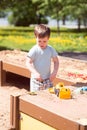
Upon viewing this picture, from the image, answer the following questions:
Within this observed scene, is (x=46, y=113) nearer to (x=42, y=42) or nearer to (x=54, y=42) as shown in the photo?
(x=42, y=42)

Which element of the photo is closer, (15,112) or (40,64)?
(15,112)

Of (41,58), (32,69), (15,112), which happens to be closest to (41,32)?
(41,58)

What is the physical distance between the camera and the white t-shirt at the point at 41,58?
457 cm

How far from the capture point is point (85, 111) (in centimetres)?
364

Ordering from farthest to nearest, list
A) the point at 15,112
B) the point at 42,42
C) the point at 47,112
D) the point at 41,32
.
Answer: the point at 42,42, the point at 41,32, the point at 15,112, the point at 47,112

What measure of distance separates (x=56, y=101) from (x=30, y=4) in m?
31.7

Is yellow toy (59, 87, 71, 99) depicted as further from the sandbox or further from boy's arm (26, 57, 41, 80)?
→ boy's arm (26, 57, 41, 80)

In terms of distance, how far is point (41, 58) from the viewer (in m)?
4.58

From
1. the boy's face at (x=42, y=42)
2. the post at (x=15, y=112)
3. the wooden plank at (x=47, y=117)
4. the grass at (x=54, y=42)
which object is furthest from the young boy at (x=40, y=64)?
the grass at (x=54, y=42)

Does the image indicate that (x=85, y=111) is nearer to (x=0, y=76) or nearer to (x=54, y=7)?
(x=0, y=76)

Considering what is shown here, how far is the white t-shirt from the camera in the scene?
4566 millimetres

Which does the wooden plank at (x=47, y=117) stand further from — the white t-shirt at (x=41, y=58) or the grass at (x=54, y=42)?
the grass at (x=54, y=42)

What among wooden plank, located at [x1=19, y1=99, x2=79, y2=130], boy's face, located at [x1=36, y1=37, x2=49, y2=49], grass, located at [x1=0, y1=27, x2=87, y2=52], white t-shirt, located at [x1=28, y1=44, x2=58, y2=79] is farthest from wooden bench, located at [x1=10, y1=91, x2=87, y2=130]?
grass, located at [x1=0, y1=27, x2=87, y2=52]

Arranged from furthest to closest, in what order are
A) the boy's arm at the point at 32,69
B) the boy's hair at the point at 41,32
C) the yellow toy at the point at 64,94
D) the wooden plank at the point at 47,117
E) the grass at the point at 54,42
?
1. the grass at the point at 54,42
2. the boy's arm at the point at 32,69
3. the boy's hair at the point at 41,32
4. the yellow toy at the point at 64,94
5. the wooden plank at the point at 47,117
